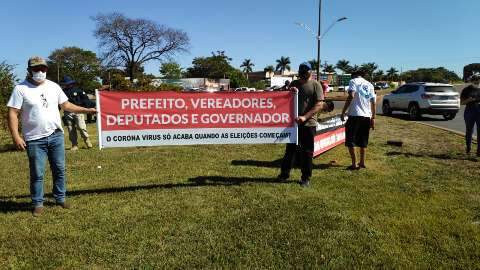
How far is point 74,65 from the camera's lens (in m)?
84.9

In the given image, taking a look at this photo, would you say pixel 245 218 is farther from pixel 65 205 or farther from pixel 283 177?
pixel 65 205

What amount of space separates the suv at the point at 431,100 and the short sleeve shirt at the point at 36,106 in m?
16.1

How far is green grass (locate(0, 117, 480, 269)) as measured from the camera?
3775mm

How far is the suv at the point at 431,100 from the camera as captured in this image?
17391 mm

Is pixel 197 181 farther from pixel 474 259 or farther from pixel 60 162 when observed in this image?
pixel 474 259

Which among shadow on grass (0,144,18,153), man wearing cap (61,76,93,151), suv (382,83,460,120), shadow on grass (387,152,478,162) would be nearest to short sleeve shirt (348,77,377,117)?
shadow on grass (387,152,478,162)

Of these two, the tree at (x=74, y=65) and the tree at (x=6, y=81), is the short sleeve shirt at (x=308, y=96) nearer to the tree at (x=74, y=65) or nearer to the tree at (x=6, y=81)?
the tree at (x=6, y=81)

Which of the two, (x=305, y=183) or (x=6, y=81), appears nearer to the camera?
(x=305, y=183)

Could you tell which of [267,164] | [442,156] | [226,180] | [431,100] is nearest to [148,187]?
[226,180]

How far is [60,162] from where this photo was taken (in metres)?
5.07

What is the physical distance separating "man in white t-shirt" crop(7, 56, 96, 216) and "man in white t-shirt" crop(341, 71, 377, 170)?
4.59 m

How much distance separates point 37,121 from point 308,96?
3.55 m

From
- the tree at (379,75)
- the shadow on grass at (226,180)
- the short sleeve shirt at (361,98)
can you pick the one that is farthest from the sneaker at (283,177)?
the tree at (379,75)

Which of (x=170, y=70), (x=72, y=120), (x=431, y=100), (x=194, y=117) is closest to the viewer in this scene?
(x=194, y=117)
